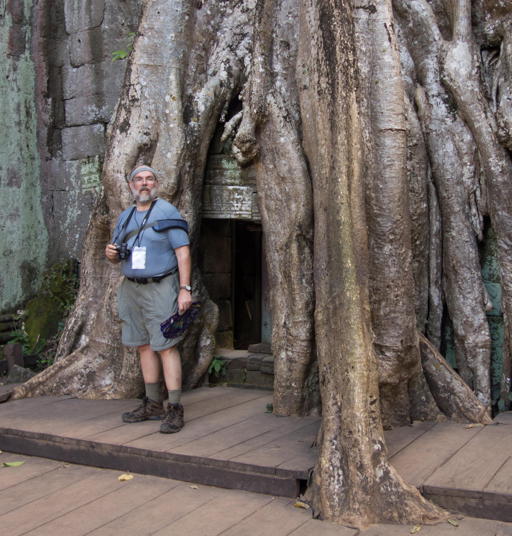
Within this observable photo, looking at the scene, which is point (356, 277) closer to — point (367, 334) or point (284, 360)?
point (367, 334)

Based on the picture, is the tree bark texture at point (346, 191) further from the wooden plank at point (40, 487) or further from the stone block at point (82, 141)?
the stone block at point (82, 141)

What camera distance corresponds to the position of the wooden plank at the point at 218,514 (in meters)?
2.93

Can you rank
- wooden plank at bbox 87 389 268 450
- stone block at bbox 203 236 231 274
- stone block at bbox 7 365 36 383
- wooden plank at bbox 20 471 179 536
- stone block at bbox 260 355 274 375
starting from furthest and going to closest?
stone block at bbox 7 365 36 383 < stone block at bbox 203 236 231 274 < stone block at bbox 260 355 274 375 < wooden plank at bbox 87 389 268 450 < wooden plank at bbox 20 471 179 536

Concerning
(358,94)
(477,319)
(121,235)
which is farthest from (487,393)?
(121,235)

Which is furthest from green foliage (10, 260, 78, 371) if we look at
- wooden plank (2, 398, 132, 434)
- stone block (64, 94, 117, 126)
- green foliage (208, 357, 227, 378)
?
wooden plank (2, 398, 132, 434)

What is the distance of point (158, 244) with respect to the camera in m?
4.20

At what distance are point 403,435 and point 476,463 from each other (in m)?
0.57

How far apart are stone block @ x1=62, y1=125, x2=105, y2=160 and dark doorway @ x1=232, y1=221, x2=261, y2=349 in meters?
1.58

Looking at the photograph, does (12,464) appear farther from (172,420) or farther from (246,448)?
(246,448)

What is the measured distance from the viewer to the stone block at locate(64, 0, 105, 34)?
22.6 ft

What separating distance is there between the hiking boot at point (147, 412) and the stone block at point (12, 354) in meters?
2.49

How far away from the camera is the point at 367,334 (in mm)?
3461

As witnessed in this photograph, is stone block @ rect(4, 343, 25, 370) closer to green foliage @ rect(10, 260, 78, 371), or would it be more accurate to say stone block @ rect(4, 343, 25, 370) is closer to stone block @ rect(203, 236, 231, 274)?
A: green foliage @ rect(10, 260, 78, 371)

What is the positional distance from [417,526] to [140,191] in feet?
7.98
